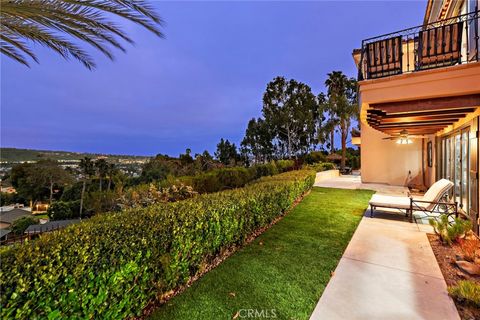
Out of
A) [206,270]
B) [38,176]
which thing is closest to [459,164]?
[206,270]

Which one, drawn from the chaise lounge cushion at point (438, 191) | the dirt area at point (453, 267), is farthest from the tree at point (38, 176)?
the dirt area at point (453, 267)

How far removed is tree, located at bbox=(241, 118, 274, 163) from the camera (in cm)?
4072

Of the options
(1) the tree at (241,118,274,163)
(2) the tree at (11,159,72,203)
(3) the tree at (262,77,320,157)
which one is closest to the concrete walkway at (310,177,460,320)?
(3) the tree at (262,77,320,157)

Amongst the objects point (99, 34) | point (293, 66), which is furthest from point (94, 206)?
point (293, 66)

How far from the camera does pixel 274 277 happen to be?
3404 mm

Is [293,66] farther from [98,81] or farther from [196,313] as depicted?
[196,313]

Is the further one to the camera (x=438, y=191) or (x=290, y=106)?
(x=290, y=106)

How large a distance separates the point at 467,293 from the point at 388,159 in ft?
39.9

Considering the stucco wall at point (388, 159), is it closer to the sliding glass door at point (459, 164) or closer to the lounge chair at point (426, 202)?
the sliding glass door at point (459, 164)

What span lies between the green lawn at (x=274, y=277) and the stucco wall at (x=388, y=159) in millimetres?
9281

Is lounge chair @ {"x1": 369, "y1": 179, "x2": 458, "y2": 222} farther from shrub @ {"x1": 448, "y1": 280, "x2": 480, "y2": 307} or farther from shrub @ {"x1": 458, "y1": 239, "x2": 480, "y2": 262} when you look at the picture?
shrub @ {"x1": 448, "y1": 280, "x2": 480, "y2": 307}

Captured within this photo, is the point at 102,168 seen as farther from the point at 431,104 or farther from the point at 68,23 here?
the point at 431,104

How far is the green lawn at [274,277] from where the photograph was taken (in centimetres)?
274

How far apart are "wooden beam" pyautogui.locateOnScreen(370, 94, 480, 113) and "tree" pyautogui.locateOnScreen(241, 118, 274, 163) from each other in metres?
34.6
